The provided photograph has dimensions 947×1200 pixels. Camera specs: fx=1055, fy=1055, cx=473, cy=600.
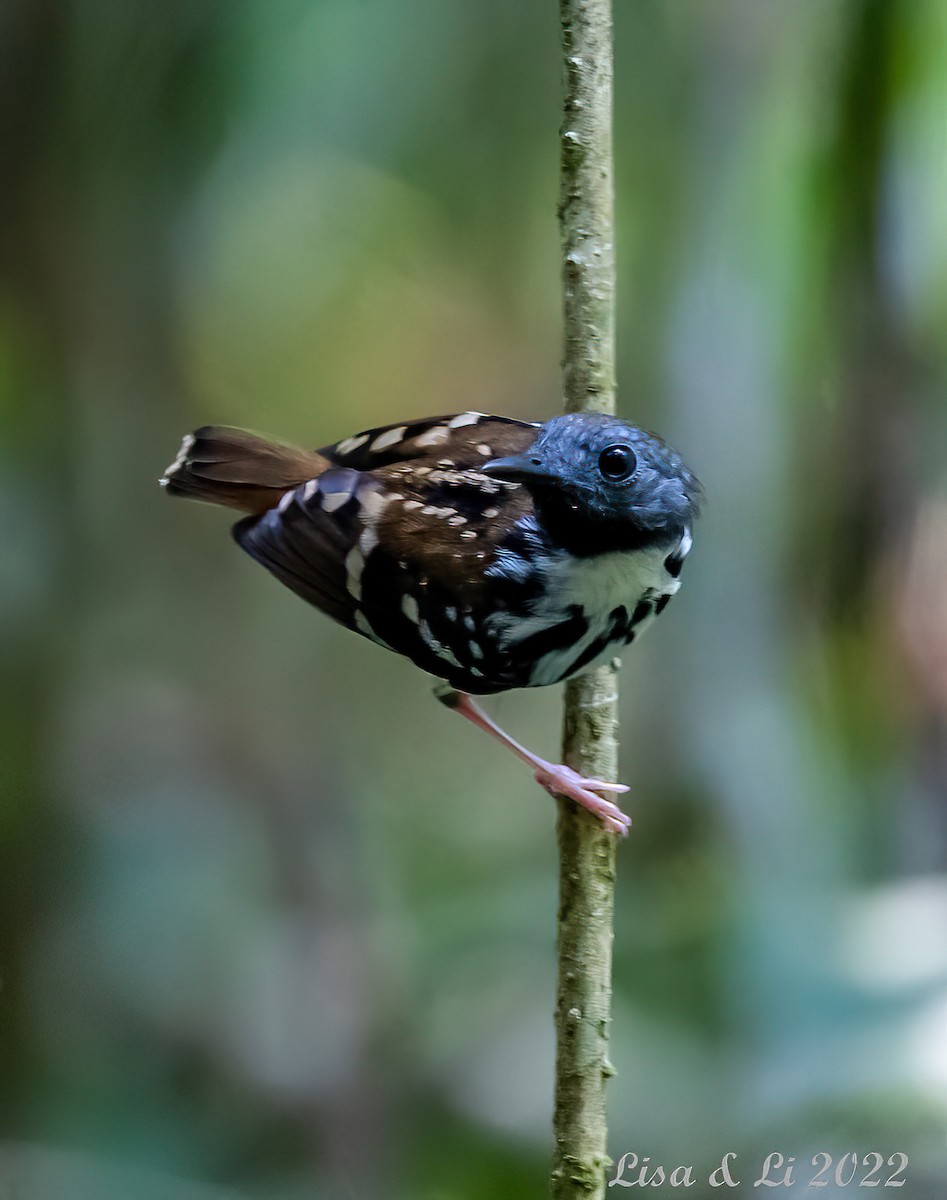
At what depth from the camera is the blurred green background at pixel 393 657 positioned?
2332 mm

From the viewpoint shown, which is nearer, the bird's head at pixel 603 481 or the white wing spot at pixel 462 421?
the bird's head at pixel 603 481

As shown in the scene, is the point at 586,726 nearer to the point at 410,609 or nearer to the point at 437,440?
the point at 410,609

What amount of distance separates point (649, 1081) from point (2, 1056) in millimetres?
1505

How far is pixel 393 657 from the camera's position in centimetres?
259

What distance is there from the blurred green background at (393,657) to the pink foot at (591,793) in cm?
120

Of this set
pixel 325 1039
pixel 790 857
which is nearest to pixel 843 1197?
pixel 790 857

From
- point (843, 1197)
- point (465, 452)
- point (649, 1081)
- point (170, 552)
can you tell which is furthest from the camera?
point (170, 552)

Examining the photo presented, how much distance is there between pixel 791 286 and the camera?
238 cm

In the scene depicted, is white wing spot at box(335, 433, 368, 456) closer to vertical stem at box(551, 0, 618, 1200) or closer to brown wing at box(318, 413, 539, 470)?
brown wing at box(318, 413, 539, 470)

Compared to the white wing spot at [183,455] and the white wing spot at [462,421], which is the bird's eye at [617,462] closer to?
the white wing spot at [462,421]

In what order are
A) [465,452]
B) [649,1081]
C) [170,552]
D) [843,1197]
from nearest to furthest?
[465,452], [843,1197], [649,1081], [170,552]

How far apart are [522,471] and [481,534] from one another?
0.65 ft

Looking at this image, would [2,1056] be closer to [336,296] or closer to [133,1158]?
[133,1158]

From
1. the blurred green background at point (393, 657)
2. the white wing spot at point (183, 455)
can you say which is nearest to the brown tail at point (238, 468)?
the white wing spot at point (183, 455)
